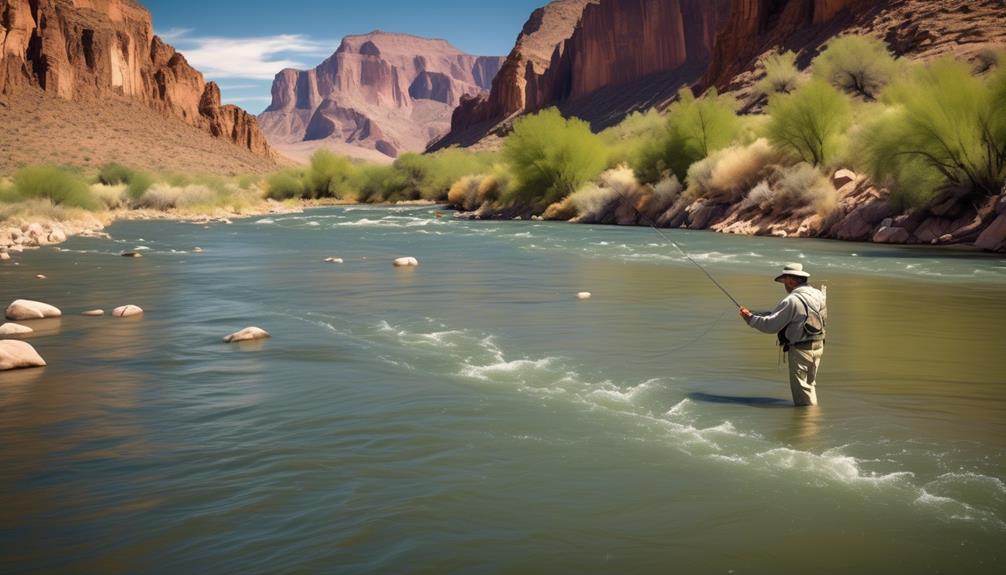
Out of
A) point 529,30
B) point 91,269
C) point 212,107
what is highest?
point 529,30

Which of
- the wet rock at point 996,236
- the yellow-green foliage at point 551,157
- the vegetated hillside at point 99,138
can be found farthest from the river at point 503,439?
the vegetated hillside at point 99,138

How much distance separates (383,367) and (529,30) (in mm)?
159196

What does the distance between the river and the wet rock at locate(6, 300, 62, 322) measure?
3.16ft

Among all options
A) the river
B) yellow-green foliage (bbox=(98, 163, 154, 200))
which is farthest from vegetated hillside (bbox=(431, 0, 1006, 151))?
the river

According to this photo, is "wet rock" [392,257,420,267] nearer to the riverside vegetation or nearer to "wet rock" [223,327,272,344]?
"wet rock" [223,327,272,344]

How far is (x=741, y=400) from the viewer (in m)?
9.85

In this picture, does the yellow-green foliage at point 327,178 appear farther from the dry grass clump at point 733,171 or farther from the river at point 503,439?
the river at point 503,439

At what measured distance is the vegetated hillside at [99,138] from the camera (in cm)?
8114

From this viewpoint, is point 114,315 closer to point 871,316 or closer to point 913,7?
point 871,316

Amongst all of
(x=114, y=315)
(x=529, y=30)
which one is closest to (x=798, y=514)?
(x=114, y=315)

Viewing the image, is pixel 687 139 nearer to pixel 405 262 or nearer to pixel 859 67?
pixel 859 67

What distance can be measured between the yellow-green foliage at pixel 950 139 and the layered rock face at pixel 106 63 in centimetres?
8783

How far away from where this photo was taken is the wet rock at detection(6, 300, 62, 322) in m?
15.3

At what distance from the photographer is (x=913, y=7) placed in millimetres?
63250
